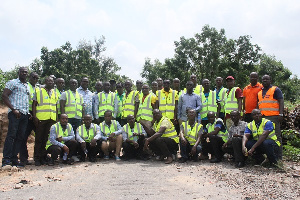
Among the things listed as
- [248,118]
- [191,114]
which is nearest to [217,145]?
[191,114]

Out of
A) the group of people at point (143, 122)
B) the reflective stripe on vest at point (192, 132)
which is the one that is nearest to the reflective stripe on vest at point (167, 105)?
the group of people at point (143, 122)

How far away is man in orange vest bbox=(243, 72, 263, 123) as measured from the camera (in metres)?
7.54

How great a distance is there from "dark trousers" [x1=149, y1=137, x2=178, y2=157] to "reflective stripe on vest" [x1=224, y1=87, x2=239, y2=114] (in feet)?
5.47

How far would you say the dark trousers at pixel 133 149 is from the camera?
7.78 meters

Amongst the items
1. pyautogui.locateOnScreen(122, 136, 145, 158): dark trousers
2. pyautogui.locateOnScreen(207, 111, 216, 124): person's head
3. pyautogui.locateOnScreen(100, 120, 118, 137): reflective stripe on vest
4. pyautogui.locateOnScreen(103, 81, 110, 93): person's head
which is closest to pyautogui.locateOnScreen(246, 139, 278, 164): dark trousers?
pyautogui.locateOnScreen(207, 111, 216, 124): person's head

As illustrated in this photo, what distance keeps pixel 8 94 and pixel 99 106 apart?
2.60m

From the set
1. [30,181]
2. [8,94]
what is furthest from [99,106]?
[30,181]

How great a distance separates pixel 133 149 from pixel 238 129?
9.14ft

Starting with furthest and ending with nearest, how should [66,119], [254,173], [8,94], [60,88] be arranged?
[60,88]
[66,119]
[8,94]
[254,173]

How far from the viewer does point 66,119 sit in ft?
24.2

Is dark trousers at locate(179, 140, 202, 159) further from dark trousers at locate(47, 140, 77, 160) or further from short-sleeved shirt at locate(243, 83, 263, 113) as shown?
dark trousers at locate(47, 140, 77, 160)

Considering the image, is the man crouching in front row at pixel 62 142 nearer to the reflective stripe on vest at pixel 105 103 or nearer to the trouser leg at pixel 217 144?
the reflective stripe on vest at pixel 105 103

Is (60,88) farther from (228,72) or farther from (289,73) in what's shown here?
(289,73)

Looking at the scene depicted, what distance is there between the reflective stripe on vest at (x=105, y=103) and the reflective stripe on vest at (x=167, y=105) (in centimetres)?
140
